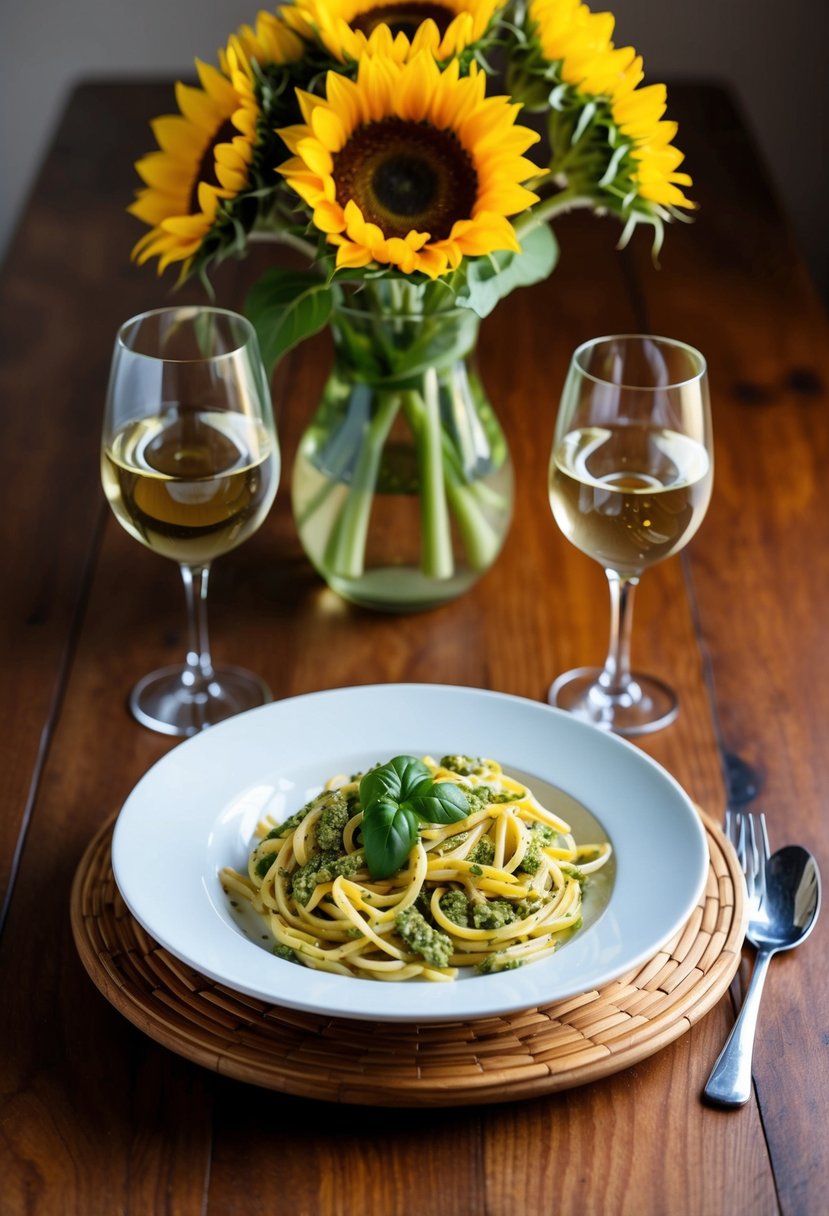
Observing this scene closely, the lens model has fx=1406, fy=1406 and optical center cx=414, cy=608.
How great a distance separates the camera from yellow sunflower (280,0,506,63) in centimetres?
119

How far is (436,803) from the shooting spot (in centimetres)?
98

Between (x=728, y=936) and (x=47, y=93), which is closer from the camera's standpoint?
(x=728, y=936)

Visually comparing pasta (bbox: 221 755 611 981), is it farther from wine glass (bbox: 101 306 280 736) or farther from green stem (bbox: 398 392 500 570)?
green stem (bbox: 398 392 500 570)

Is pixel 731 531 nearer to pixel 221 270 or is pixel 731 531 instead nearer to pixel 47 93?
pixel 221 270

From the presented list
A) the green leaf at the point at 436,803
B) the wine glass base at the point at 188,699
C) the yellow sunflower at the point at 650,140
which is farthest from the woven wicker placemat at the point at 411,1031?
the yellow sunflower at the point at 650,140

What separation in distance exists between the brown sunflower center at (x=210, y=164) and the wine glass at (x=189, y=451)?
0.12m

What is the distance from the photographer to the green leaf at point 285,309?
1331 mm

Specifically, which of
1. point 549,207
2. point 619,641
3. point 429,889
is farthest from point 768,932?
point 549,207

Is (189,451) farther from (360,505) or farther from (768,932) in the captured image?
(768,932)

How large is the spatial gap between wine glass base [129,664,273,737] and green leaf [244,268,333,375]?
31 cm

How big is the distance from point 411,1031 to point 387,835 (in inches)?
5.1

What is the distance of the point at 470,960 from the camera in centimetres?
94

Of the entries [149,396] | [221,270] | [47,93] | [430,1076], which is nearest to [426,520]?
[149,396]

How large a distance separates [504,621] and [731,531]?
12.7 inches
